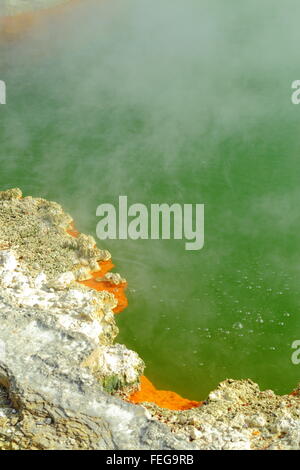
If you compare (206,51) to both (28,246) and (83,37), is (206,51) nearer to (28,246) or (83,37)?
(83,37)

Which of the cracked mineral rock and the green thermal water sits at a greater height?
the green thermal water

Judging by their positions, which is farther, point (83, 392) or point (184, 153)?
point (184, 153)

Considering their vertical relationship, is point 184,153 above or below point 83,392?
above

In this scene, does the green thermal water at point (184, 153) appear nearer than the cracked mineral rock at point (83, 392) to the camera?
No

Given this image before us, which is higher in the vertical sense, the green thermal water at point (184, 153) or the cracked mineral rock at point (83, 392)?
the green thermal water at point (184, 153)

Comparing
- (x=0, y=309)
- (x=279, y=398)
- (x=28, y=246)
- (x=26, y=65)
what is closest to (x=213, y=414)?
(x=279, y=398)
